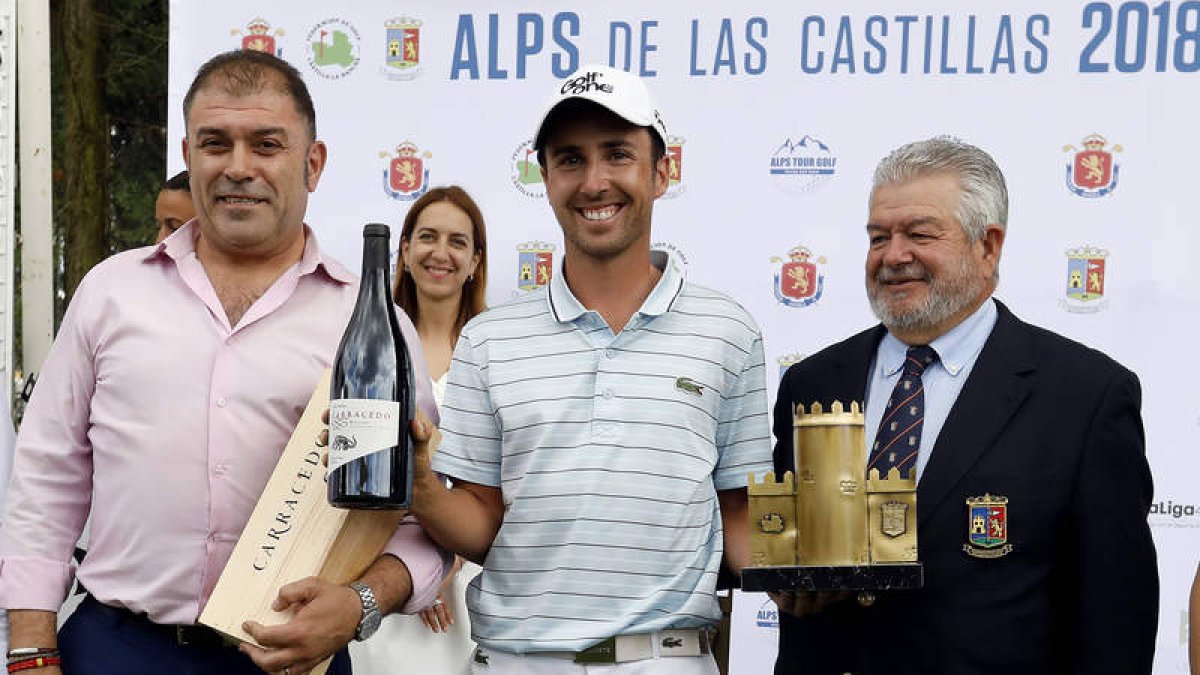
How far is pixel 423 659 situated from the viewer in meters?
3.99

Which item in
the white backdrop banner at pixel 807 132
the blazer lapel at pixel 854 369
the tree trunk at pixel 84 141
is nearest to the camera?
the blazer lapel at pixel 854 369

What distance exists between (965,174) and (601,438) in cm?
90

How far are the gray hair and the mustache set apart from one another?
0.37ft

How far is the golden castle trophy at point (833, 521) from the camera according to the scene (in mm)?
2445

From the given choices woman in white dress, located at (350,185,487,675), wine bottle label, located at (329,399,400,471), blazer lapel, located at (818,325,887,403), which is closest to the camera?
wine bottle label, located at (329,399,400,471)

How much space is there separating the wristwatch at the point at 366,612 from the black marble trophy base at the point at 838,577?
672 millimetres

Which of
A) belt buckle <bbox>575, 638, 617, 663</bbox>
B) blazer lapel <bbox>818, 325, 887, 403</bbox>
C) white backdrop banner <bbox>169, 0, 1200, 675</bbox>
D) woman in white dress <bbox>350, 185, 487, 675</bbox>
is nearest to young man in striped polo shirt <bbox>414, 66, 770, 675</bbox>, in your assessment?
belt buckle <bbox>575, 638, 617, 663</bbox>

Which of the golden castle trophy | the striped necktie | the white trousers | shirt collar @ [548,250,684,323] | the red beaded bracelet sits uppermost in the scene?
shirt collar @ [548,250,684,323]

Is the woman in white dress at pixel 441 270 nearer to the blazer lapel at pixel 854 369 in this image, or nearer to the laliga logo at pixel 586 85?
the blazer lapel at pixel 854 369

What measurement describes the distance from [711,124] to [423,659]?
2.04m

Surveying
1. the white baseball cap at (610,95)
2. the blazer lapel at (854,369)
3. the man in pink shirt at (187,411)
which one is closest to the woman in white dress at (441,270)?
the man in pink shirt at (187,411)

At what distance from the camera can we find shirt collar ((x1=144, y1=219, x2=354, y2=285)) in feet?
9.21

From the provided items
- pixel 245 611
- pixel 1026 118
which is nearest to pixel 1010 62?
pixel 1026 118

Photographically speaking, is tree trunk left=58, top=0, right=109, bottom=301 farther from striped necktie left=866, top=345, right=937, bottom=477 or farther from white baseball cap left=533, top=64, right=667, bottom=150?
striped necktie left=866, top=345, right=937, bottom=477
